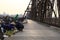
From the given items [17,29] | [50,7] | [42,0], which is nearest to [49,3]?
[50,7]

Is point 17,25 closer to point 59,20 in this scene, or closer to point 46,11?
point 59,20

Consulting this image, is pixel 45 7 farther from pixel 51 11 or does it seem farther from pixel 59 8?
pixel 59 8

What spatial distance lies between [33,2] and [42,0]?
86.1ft

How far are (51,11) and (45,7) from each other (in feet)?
23.8

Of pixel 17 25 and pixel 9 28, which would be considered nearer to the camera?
pixel 9 28

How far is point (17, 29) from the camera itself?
112 feet

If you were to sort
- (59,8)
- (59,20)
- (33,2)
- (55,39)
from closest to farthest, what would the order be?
(55,39), (59,20), (59,8), (33,2)

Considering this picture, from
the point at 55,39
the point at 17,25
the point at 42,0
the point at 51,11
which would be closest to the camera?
the point at 55,39

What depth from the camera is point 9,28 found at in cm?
2980

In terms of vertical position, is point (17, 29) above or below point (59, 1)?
below

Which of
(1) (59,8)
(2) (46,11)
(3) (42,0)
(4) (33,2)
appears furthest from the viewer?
(4) (33,2)

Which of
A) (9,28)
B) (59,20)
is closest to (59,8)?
(59,20)

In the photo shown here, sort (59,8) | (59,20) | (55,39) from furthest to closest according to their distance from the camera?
(59,8) < (59,20) < (55,39)

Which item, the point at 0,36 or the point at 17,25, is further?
the point at 17,25
